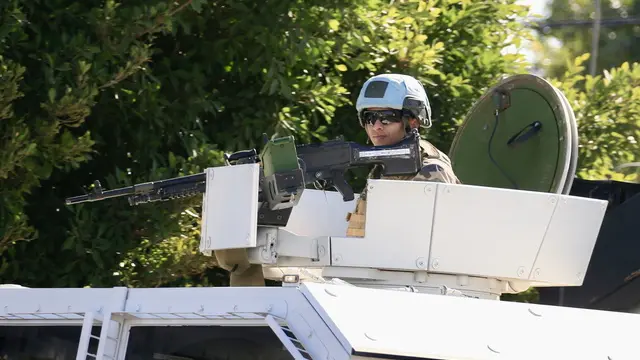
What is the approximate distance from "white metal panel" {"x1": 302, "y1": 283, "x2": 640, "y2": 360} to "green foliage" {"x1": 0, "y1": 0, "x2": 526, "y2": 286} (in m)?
2.95

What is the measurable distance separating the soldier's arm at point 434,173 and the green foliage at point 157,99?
85.4 inches

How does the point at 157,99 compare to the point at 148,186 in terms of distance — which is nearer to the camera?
the point at 148,186

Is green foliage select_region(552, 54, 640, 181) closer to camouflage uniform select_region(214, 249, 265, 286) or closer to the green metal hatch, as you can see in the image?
the green metal hatch

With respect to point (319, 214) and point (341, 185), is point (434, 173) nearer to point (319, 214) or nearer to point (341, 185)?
point (341, 185)

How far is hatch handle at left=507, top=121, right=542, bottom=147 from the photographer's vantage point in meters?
6.16

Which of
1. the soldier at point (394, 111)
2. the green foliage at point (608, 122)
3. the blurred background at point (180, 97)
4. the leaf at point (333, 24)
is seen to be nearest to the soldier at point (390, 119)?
the soldier at point (394, 111)

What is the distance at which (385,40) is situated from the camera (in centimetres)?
817

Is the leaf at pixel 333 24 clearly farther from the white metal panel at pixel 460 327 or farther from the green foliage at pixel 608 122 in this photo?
the white metal panel at pixel 460 327

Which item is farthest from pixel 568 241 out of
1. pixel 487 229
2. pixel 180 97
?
pixel 180 97

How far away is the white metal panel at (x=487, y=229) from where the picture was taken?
4.90m

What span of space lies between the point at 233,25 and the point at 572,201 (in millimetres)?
3218

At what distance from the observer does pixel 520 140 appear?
6.28 m

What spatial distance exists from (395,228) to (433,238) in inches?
5.7

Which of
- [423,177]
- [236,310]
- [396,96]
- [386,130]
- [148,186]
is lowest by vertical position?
[236,310]
